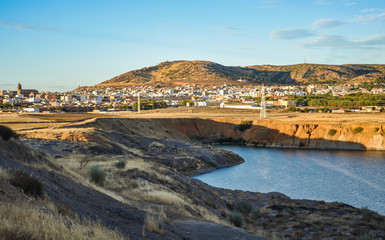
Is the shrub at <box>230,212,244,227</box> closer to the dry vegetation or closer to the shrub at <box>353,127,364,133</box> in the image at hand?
the dry vegetation

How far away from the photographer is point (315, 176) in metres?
43.6

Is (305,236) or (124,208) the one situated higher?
(124,208)

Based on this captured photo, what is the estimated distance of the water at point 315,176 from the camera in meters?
34.3

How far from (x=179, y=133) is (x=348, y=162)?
121 feet

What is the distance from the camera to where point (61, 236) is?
6461mm

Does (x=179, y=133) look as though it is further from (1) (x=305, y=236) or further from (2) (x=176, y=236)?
(2) (x=176, y=236)

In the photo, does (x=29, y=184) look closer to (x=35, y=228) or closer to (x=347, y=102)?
(x=35, y=228)

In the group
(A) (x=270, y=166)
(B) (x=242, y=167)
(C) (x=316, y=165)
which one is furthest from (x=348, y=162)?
(B) (x=242, y=167)

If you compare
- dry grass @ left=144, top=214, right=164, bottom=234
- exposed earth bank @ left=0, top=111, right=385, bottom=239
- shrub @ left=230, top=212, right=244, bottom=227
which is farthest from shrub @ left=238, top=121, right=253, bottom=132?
dry grass @ left=144, top=214, right=164, bottom=234

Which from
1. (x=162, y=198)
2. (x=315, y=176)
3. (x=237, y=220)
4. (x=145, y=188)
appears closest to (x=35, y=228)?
(x=162, y=198)

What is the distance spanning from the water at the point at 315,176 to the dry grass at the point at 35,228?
25.7 meters

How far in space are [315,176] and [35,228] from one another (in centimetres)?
4039

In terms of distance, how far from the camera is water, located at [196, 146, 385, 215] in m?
34.3

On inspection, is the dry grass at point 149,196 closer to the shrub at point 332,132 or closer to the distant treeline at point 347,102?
the shrub at point 332,132
